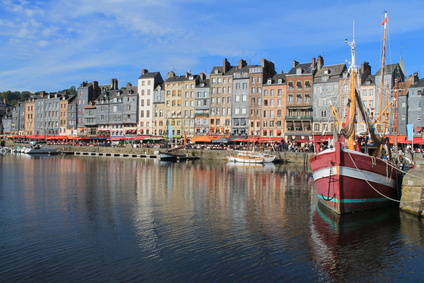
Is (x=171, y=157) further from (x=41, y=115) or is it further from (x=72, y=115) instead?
(x=41, y=115)

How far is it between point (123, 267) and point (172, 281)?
2.17 metres

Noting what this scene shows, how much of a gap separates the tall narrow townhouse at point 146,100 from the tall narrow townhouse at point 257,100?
27.9 metres

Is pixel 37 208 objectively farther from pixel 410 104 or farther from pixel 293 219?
pixel 410 104

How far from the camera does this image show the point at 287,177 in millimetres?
46250

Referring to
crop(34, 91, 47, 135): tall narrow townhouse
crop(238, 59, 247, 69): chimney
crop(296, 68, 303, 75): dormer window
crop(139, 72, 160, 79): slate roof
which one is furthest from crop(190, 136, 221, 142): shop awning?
crop(34, 91, 47, 135): tall narrow townhouse

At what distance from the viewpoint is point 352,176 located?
22.9 metres

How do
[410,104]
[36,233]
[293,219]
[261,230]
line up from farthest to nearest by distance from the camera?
[410,104]
[293,219]
[261,230]
[36,233]

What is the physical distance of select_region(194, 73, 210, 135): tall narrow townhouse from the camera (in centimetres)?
9619

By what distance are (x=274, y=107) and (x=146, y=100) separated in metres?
35.9

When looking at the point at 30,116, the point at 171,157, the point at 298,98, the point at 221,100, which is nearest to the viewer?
the point at 171,157

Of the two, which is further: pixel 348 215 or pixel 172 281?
pixel 348 215

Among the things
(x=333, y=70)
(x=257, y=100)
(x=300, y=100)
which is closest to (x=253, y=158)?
(x=300, y=100)

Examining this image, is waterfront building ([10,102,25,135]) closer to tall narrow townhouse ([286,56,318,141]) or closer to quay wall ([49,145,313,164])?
quay wall ([49,145,313,164])

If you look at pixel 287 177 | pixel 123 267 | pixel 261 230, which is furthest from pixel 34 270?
pixel 287 177
